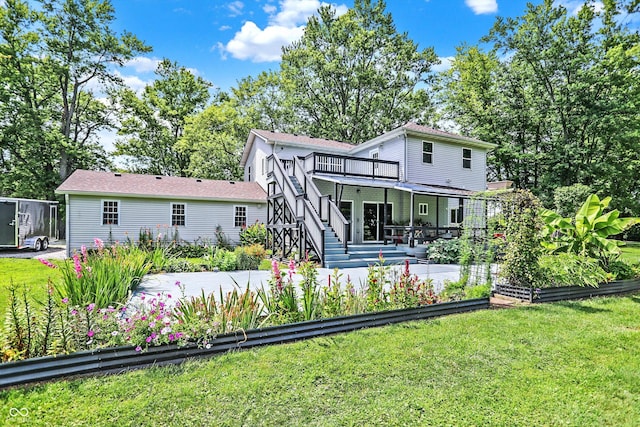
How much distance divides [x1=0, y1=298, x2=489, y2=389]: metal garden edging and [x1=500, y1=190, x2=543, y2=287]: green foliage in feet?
10.1

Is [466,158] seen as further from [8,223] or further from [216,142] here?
[8,223]

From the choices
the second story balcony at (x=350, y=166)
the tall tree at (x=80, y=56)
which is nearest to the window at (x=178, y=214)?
the second story balcony at (x=350, y=166)

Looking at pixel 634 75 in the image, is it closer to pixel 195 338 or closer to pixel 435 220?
pixel 435 220

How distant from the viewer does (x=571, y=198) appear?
20.2m

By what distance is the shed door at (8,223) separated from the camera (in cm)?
1619

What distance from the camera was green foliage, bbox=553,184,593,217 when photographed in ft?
65.3

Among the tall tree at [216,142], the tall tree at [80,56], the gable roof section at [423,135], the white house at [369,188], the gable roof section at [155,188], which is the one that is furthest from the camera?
the tall tree at [216,142]

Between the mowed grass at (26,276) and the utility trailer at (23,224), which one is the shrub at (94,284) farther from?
the utility trailer at (23,224)

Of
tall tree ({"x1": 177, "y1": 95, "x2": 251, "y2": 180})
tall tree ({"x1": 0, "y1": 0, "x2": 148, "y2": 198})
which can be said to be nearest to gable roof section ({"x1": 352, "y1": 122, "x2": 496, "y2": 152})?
tall tree ({"x1": 177, "y1": 95, "x2": 251, "y2": 180})

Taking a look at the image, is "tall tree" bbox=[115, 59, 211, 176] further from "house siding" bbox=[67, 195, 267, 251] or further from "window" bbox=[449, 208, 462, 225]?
"window" bbox=[449, 208, 462, 225]

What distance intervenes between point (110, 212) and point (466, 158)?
62.6 feet

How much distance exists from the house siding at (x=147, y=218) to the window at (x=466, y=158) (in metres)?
11.8

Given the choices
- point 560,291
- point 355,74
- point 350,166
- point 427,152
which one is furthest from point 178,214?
point 355,74

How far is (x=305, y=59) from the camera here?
1223 inches
